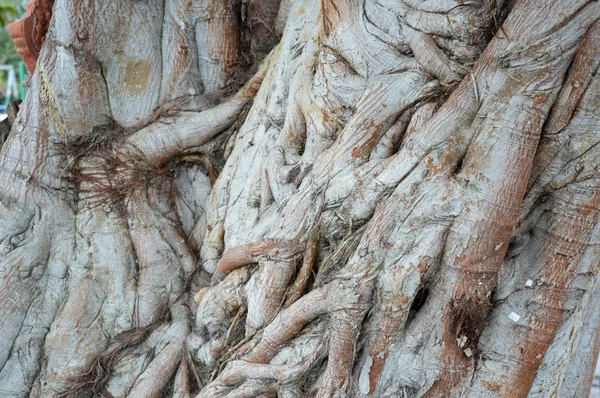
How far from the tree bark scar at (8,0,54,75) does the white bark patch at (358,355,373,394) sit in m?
2.57

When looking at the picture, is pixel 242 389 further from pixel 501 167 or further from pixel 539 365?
pixel 501 167

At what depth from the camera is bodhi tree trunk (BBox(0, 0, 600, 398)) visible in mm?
2115

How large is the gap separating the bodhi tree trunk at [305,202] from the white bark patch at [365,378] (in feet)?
0.04

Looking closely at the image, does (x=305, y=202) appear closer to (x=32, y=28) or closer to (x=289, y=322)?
(x=289, y=322)

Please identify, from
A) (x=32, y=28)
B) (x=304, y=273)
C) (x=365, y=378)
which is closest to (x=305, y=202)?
(x=304, y=273)

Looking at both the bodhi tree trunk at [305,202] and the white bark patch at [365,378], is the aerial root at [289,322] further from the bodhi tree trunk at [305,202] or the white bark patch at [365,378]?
the white bark patch at [365,378]

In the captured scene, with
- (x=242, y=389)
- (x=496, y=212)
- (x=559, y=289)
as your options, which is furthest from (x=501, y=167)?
(x=242, y=389)

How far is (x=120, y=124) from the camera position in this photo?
318cm

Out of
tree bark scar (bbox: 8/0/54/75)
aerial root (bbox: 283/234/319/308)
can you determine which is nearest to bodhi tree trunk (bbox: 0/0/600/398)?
aerial root (bbox: 283/234/319/308)

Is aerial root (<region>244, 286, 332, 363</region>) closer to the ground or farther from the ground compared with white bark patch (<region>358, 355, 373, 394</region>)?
farther from the ground

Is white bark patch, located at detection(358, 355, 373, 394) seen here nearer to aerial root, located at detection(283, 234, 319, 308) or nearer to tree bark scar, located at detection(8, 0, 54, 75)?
aerial root, located at detection(283, 234, 319, 308)

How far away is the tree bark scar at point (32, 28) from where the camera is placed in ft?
11.9

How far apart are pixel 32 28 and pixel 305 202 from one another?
7.23 feet

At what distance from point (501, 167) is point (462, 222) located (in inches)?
8.5
